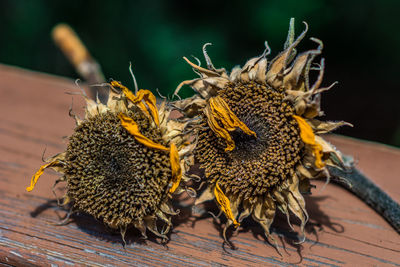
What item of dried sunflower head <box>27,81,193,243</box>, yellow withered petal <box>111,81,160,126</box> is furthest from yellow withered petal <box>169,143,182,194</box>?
yellow withered petal <box>111,81,160,126</box>

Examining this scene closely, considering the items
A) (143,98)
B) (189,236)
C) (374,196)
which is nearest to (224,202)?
(189,236)

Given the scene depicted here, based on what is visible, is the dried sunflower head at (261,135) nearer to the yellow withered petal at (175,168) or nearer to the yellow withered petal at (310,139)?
the yellow withered petal at (310,139)

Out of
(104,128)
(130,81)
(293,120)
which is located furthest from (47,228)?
(130,81)

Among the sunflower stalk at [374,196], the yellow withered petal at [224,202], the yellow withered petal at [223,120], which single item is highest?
the yellow withered petal at [223,120]

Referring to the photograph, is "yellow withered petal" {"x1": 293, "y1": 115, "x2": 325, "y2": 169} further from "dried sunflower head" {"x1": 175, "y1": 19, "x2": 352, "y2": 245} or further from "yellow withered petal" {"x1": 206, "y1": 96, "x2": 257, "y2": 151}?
"yellow withered petal" {"x1": 206, "y1": 96, "x2": 257, "y2": 151}

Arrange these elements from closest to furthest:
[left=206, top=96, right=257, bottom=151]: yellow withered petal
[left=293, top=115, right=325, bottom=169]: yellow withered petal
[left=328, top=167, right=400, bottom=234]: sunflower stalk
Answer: [left=293, top=115, right=325, bottom=169]: yellow withered petal < [left=206, top=96, right=257, bottom=151]: yellow withered petal < [left=328, top=167, right=400, bottom=234]: sunflower stalk

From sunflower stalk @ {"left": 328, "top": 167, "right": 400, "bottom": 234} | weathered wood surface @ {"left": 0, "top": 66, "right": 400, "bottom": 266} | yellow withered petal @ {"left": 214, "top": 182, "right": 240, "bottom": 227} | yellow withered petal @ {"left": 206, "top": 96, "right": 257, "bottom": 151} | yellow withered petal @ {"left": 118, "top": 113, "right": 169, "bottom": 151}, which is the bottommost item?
weathered wood surface @ {"left": 0, "top": 66, "right": 400, "bottom": 266}

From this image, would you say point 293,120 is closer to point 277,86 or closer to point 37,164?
point 277,86

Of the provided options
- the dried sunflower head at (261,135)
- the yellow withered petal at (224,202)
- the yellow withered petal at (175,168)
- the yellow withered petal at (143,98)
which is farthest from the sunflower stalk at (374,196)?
the yellow withered petal at (143,98)
